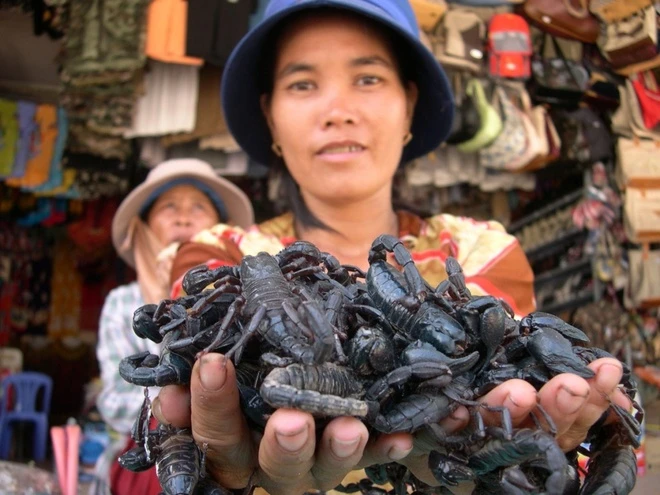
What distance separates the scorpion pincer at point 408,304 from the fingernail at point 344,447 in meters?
0.16

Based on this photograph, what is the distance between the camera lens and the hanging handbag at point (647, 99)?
13.9 feet

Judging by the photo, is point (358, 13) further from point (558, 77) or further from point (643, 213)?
point (643, 213)

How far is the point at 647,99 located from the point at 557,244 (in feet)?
3.56

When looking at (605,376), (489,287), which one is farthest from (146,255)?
(605,376)

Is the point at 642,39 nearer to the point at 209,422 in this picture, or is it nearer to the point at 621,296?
the point at 621,296

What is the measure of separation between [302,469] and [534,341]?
13.3 inches

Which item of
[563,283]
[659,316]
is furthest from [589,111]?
[659,316]

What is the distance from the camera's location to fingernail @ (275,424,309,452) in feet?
2.39

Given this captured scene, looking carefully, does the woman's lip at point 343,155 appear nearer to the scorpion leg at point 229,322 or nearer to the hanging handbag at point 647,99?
the scorpion leg at point 229,322

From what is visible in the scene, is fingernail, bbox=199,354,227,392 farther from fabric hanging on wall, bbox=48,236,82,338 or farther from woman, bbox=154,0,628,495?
fabric hanging on wall, bbox=48,236,82,338

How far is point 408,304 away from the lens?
883 millimetres

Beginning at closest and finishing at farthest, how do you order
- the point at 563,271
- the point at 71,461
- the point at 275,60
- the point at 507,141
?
the point at 275,60 < the point at 71,461 < the point at 507,141 < the point at 563,271

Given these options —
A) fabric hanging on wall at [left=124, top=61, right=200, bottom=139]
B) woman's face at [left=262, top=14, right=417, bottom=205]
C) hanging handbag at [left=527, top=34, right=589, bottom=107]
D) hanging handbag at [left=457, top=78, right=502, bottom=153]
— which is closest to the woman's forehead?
woman's face at [left=262, top=14, right=417, bottom=205]

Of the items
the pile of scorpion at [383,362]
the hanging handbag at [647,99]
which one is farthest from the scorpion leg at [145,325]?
the hanging handbag at [647,99]
